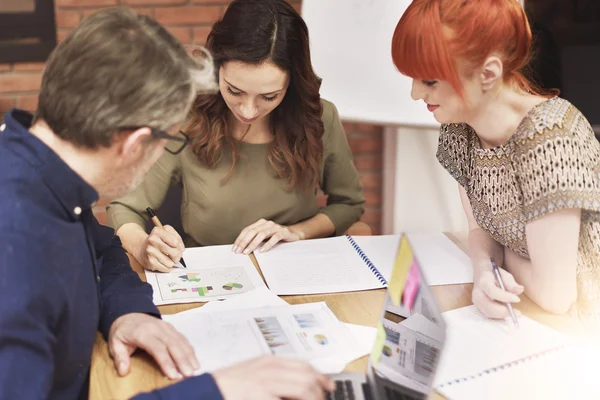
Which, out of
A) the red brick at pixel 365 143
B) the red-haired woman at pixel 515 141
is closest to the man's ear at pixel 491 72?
the red-haired woman at pixel 515 141

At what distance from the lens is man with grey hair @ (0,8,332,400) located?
787 mm

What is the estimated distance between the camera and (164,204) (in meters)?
1.81

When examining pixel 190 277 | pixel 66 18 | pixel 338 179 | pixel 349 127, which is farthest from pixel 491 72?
pixel 66 18

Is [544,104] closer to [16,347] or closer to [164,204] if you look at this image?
[16,347]

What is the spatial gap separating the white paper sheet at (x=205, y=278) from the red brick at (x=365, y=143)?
1.58 meters

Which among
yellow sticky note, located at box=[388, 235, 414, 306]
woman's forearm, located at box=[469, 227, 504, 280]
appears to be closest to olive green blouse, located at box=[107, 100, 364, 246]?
woman's forearm, located at box=[469, 227, 504, 280]

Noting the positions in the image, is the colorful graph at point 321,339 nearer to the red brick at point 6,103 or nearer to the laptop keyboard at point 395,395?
the laptop keyboard at point 395,395

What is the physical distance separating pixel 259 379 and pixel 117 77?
17.0 inches

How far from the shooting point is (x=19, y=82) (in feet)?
8.71

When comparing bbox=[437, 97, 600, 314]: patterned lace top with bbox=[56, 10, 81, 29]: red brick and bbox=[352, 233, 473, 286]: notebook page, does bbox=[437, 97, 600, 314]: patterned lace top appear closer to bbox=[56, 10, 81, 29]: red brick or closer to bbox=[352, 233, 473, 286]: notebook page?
bbox=[352, 233, 473, 286]: notebook page

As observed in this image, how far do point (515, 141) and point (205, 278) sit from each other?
656mm

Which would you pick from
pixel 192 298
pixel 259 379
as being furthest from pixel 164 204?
pixel 259 379

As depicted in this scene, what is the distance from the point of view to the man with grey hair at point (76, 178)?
0.79 meters

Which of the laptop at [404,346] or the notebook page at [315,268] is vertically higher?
the laptop at [404,346]
